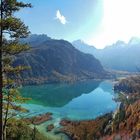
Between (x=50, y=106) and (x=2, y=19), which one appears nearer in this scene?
(x=2, y=19)

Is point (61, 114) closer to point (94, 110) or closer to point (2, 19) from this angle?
point (94, 110)

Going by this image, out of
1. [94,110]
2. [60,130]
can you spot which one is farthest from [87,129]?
[94,110]

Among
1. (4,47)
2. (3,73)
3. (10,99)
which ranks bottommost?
(10,99)

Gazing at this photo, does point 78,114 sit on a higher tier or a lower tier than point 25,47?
lower

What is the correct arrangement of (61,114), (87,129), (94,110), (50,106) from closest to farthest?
(87,129) < (61,114) < (94,110) < (50,106)

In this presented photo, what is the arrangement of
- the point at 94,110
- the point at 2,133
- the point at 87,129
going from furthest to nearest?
1. the point at 94,110
2. the point at 87,129
3. the point at 2,133

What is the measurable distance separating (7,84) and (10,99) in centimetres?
121

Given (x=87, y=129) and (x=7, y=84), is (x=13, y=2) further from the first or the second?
(x=87, y=129)

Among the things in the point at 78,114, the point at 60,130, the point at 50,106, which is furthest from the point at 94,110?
the point at 60,130

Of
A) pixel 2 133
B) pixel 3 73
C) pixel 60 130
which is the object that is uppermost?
pixel 3 73

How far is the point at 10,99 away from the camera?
2322cm

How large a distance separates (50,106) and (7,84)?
17512 centimetres

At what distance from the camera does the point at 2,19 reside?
867 inches

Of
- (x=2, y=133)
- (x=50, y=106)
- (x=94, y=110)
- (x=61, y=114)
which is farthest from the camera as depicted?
(x=50, y=106)
